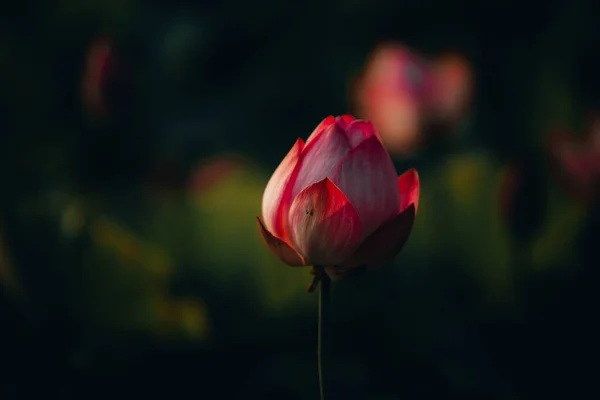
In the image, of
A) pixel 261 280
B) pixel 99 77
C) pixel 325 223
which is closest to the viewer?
pixel 325 223

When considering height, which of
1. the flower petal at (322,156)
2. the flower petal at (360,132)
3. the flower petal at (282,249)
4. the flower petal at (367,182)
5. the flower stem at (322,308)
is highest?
the flower petal at (360,132)

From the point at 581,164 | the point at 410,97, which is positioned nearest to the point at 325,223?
the point at 410,97

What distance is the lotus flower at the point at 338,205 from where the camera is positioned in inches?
16.6

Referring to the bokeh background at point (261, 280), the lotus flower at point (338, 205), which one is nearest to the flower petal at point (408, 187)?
the lotus flower at point (338, 205)

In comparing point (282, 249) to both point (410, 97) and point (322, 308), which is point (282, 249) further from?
point (410, 97)

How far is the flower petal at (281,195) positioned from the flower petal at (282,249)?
0.01 metres

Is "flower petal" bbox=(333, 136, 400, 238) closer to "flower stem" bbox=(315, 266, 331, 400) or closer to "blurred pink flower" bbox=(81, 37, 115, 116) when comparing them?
"flower stem" bbox=(315, 266, 331, 400)

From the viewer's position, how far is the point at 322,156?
0.44 meters

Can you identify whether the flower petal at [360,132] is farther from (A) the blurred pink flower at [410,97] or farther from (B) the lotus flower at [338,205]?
(A) the blurred pink flower at [410,97]

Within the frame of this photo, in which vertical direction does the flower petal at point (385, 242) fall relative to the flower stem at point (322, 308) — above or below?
above

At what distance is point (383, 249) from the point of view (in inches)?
A: 16.9

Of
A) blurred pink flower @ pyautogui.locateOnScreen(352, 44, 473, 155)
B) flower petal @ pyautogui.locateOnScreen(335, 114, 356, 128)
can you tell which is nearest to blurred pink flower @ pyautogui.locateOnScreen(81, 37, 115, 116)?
blurred pink flower @ pyautogui.locateOnScreen(352, 44, 473, 155)

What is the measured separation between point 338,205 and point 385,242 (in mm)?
33

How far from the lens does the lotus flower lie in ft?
1.39
